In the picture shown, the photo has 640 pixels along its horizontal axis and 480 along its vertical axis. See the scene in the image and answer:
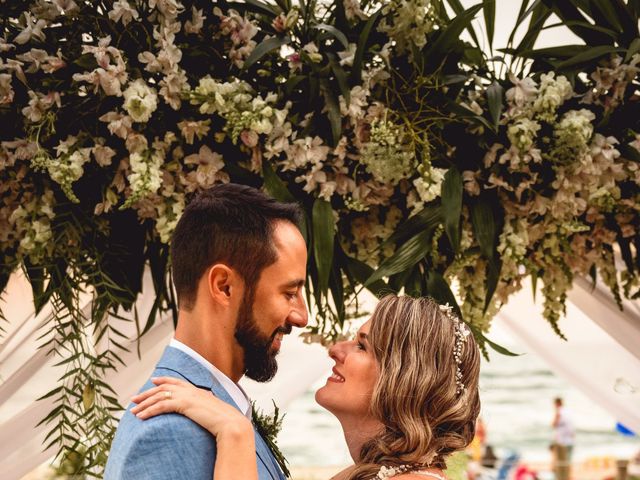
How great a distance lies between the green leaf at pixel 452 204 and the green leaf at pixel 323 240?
22 centimetres

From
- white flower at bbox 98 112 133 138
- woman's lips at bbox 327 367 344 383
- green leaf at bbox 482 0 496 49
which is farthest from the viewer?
green leaf at bbox 482 0 496 49

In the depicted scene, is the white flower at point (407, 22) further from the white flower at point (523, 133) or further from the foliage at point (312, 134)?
the white flower at point (523, 133)

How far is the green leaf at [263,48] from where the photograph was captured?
5.09 feet

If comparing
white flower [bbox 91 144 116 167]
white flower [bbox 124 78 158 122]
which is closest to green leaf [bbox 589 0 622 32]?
white flower [bbox 124 78 158 122]

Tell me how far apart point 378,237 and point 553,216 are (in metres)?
0.36

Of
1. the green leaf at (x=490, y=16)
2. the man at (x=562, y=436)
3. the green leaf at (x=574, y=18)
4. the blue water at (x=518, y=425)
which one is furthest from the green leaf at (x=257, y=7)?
the blue water at (x=518, y=425)

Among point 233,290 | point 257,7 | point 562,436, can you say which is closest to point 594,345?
point 257,7

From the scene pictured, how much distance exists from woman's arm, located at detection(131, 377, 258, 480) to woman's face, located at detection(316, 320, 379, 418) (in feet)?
1.06

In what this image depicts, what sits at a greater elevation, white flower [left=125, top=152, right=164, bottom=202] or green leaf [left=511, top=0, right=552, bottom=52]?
green leaf [left=511, top=0, right=552, bottom=52]

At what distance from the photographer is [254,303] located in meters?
1.17

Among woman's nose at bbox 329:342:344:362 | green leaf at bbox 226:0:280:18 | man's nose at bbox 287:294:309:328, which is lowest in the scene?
woman's nose at bbox 329:342:344:362

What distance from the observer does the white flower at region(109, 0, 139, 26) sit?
151 centimetres

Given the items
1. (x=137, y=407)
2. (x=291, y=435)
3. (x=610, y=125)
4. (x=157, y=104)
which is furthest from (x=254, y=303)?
(x=291, y=435)

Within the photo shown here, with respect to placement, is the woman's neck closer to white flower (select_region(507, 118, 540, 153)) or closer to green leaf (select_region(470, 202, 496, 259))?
green leaf (select_region(470, 202, 496, 259))
